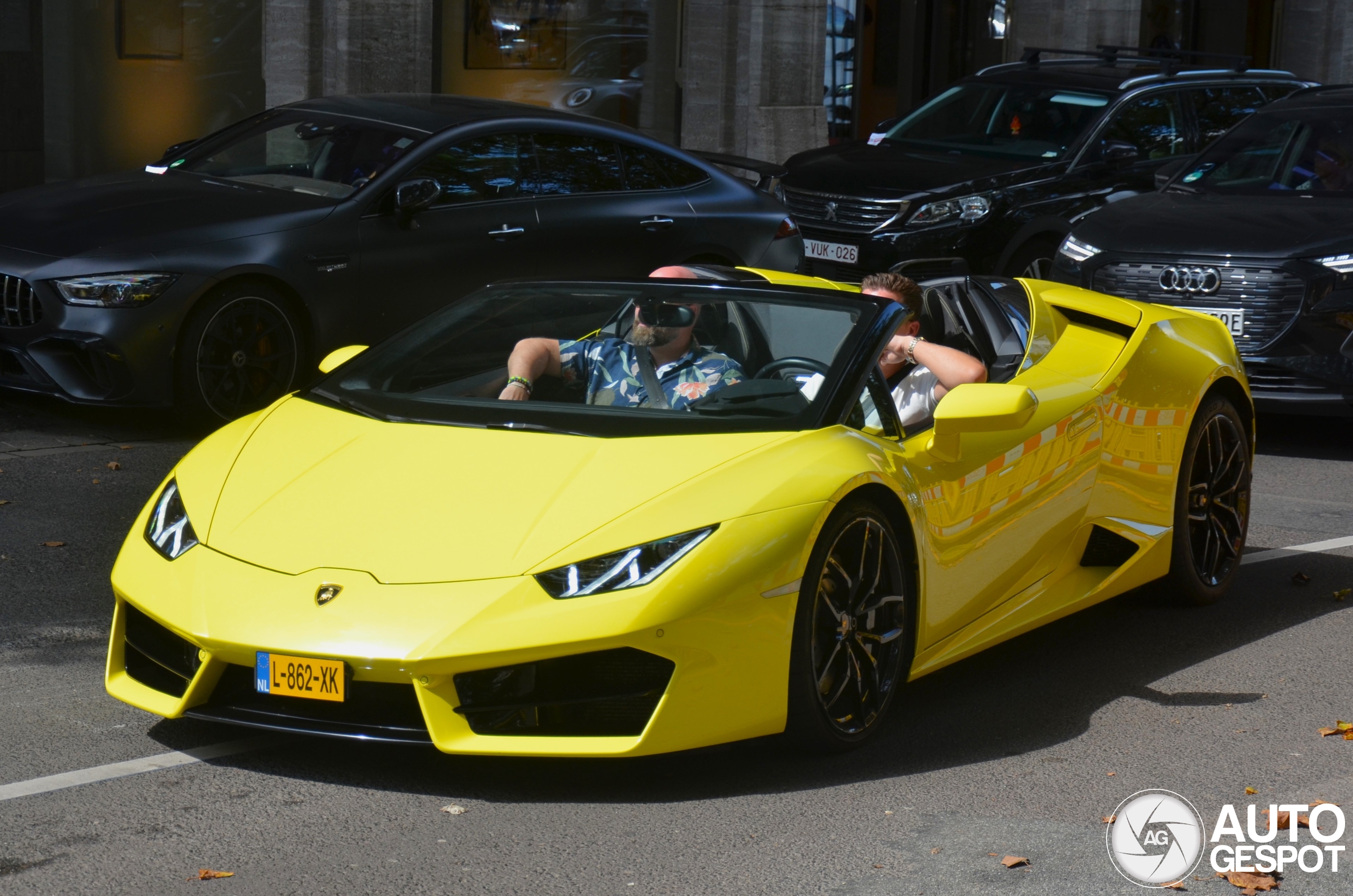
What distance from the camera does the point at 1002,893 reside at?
3973 millimetres

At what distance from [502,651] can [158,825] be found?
2.88 ft

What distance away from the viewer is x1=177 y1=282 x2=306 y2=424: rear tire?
883 centimetres

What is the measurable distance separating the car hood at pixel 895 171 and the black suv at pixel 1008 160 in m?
0.01

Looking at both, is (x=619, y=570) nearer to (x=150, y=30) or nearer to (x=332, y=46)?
(x=332, y=46)

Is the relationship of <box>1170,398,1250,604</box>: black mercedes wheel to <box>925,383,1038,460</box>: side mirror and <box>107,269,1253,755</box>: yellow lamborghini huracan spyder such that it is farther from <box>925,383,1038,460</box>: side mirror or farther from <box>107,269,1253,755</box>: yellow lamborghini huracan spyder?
<box>925,383,1038,460</box>: side mirror

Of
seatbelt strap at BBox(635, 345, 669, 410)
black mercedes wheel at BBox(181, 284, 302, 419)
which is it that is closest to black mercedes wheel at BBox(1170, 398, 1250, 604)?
seatbelt strap at BBox(635, 345, 669, 410)

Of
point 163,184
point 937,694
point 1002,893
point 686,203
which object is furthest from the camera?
point 686,203

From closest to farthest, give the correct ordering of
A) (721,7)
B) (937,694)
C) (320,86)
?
1. (937,694)
2. (320,86)
3. (721,7)

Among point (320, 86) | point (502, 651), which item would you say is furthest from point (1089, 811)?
point (320, 86)

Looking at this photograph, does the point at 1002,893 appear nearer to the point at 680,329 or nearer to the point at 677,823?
the point at 677,823

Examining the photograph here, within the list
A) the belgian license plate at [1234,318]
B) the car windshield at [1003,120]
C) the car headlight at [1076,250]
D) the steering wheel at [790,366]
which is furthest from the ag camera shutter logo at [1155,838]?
the car windshield at [1003,120]

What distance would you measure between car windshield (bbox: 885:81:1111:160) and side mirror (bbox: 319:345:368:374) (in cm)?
846

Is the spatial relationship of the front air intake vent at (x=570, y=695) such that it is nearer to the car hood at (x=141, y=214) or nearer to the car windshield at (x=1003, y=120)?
the car hood at (x=141, y=214)

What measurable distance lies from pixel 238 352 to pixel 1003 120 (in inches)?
274
